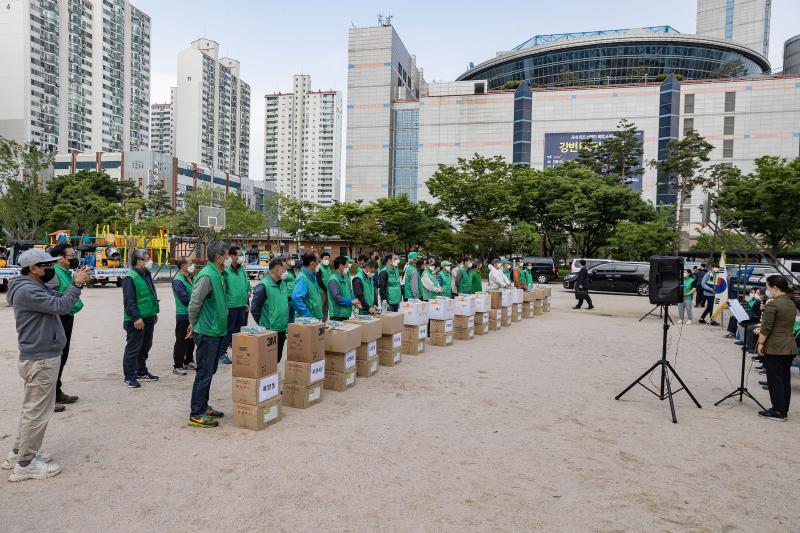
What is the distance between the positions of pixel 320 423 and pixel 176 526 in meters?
1.99

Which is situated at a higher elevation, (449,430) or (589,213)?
(589,213)

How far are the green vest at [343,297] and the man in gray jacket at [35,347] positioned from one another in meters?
3.80

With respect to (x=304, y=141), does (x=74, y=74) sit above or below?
Answer: below

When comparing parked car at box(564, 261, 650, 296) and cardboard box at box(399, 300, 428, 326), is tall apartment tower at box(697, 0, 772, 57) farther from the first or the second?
cardboard box at box(399, 300, 428, 326)

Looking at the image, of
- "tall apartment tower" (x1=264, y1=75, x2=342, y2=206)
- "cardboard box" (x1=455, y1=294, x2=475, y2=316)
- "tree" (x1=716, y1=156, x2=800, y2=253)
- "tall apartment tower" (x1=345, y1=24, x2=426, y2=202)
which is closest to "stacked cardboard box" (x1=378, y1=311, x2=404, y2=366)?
"cardboard box" (x1=455, y1=294, x2=475, y2=316)

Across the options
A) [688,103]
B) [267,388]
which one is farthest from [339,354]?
[688,103]

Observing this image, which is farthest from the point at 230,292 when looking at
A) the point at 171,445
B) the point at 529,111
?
the point at 529,111

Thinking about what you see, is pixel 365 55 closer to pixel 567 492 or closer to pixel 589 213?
pixel 589 213

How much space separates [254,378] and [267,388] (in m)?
0.21

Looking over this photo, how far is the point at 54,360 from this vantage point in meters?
3.84

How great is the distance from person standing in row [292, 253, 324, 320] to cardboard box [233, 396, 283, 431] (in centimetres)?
157

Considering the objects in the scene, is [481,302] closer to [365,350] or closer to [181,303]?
[365,350]

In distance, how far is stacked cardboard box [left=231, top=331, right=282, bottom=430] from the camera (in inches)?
184

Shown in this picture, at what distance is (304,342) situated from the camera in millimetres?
5492
